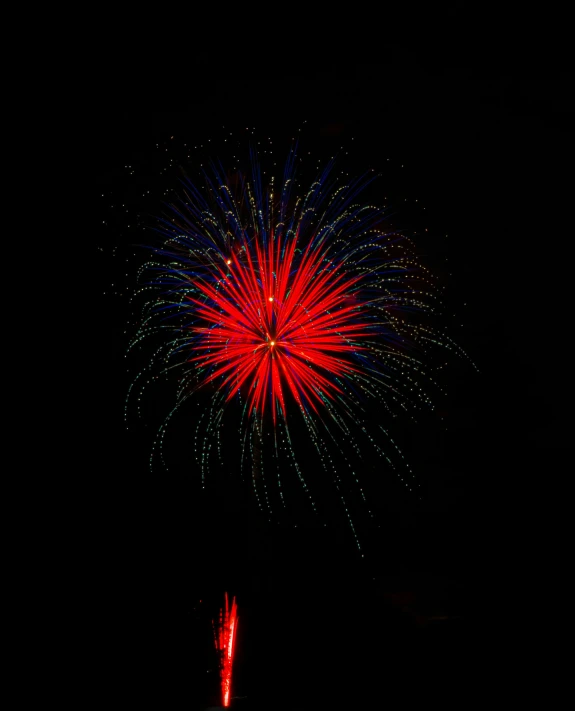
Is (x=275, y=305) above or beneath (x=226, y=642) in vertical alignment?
above

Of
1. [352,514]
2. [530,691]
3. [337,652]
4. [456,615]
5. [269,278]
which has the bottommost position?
[530,691]

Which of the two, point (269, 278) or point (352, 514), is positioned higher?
point (269, 278)

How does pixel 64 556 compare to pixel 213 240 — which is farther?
pixel 64 556

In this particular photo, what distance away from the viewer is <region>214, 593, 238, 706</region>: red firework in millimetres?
5516

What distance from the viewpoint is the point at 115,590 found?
6676 millimetres

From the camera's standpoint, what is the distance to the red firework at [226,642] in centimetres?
552

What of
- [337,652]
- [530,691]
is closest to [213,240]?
[337,652]

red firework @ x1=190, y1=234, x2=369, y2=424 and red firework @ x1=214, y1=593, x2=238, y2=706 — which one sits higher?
red firework @ x1=190, y1=234, x2=369, y2=424

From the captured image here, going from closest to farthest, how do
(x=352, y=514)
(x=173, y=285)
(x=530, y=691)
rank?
(x=530, y=691)
(x=173, y=285)
(x=352, y=514)

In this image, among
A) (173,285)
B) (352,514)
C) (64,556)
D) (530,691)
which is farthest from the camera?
(352,514)

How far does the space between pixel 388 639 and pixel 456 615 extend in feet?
4.86

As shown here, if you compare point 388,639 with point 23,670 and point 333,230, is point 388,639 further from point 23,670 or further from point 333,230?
point 333,230

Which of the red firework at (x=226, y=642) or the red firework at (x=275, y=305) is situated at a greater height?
the red firework at (x=275, y=305)

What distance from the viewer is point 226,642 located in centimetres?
589
